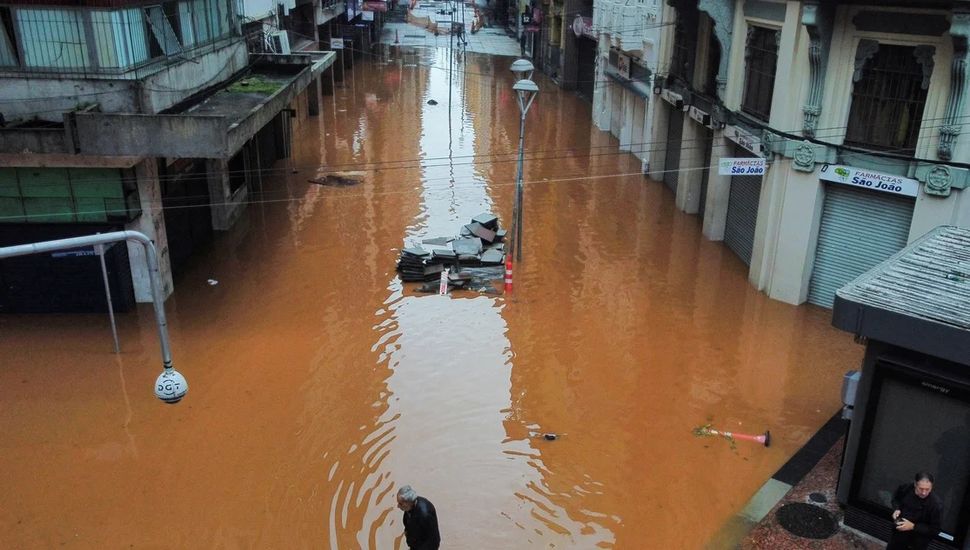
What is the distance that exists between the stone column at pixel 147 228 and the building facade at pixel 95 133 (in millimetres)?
27

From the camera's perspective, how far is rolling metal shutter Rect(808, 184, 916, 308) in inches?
621

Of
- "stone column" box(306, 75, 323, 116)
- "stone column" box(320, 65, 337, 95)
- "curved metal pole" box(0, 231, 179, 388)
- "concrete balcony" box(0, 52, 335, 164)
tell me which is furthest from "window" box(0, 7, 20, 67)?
"stone column" box(320, 65, 337, 95)

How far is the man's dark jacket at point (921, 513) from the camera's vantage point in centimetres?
823

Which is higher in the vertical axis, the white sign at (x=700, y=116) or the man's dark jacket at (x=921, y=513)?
the white sign at (x=700, y=116)

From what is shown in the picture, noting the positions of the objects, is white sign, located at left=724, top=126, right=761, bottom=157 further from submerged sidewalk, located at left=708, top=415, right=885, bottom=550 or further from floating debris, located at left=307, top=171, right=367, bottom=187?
floating debris, located at left=307, top=171, right=367, bottom=187

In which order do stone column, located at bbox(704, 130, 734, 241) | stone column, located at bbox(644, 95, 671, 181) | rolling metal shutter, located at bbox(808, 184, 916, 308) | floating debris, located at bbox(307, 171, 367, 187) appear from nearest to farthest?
1. rolling metal shutter, located at bbox(808, 184, 916, 308)
2. stone column, located at bbox(704, 130, 734, 241)
3. floating debris, located at bbox(307, 171, 367, 187)
4. stone column, located at bbox(644, 95, 671, 181)

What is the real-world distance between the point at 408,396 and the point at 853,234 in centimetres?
1025

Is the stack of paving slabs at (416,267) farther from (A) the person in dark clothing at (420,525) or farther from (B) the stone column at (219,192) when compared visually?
(A) the person in dark clothing at (420,525)

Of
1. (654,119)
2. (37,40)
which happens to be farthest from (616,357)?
(654,119)

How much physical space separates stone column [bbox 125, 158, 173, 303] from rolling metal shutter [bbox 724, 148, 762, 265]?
13.9 meters

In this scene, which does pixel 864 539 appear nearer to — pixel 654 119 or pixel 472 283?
pixel 472 283

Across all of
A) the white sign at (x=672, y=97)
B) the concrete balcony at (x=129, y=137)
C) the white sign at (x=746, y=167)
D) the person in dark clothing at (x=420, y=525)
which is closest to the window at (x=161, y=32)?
the concrete balcony at (x=129, y=137)

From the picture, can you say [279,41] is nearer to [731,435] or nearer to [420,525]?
[731,435]

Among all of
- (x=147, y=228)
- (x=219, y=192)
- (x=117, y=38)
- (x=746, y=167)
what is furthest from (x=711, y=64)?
(x=147, y=228)
